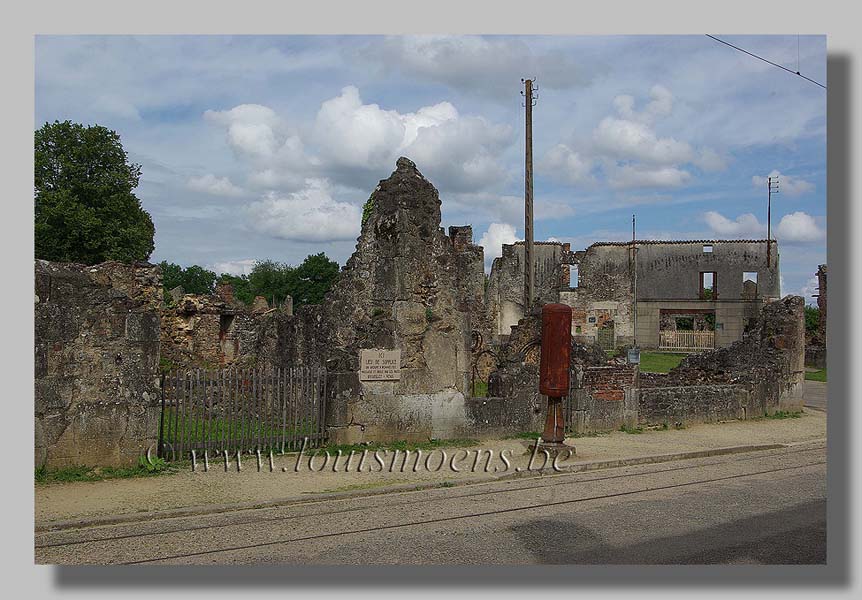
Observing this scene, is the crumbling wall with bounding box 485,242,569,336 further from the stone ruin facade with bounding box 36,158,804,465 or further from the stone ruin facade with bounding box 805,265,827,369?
the stone ruin facade with bounding box 36,158,804,465

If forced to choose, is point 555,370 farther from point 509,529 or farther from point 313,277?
point 313,277

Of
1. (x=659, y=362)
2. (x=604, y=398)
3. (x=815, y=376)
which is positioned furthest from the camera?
(x=659, y=362)

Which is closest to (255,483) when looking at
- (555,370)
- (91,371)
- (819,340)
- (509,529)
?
(91,371)

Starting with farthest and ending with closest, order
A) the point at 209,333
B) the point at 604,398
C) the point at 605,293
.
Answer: the point at 605,293 → the point at 209,333 → the point at 604,398

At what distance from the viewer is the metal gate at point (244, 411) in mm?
11641

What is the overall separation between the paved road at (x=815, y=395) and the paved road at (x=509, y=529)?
12.9m

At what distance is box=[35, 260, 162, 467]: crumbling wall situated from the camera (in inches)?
409

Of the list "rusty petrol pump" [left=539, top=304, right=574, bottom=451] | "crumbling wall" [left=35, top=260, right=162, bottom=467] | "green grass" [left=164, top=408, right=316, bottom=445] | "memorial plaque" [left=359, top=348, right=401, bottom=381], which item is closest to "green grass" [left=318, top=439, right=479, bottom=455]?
"green grass" [left=164, top=408, right=316, bottom=445]

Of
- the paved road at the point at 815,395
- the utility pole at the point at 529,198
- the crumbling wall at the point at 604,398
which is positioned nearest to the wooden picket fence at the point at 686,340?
the paved road at the point at 815,395

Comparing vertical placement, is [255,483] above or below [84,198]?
below

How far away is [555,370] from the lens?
12500 millimetres

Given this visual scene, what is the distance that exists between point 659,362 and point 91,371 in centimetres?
3131

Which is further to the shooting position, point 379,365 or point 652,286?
point 652,286

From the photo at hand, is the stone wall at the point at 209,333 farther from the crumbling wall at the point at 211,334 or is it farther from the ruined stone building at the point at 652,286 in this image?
the ruined stone building at the point at 652,286
